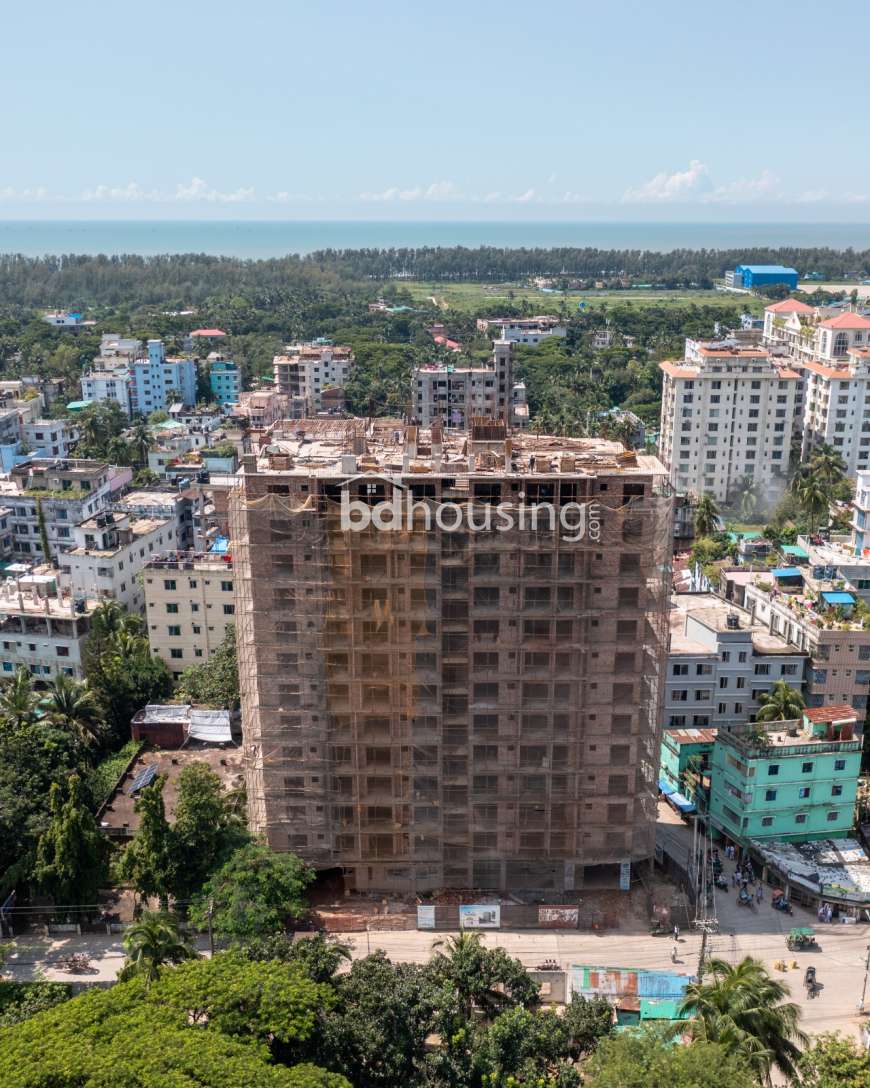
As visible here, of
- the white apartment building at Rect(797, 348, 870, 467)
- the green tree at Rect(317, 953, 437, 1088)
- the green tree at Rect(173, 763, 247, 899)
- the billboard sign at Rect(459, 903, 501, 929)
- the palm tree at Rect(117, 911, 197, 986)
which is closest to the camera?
the green tree at Rect(317, 953, 437, 1088)

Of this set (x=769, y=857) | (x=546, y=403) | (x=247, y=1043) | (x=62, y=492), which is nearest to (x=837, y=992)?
(x=769, y=857)

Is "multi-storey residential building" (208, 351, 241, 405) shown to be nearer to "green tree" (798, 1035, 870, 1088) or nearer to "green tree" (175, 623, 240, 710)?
"green tree" (175, 623, 240, 710)

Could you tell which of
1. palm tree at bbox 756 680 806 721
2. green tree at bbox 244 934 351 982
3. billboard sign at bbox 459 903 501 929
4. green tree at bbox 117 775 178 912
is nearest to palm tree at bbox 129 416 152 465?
green tree at bbox 117 775 178 912

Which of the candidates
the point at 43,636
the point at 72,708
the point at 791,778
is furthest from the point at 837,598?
the point at 43,636

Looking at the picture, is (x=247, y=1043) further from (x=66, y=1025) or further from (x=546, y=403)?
(x=546, y=403)

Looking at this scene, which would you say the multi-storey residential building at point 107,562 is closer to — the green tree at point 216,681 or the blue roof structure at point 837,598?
the green tree at point 216,681

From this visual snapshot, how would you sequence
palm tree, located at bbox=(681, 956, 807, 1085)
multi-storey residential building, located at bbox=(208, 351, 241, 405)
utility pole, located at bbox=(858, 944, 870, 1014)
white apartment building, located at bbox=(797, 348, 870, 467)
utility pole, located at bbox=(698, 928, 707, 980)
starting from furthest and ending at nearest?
multi-storey residential building, located at bbox=(208, 351, 241, 405), white apartment building, located at bbox=(797, 348, 870, 467), utility pole, located at bbox=(858, 944, 870, 1014), utility pole, located at bbox=(698, 928, 707, 980), palm tree, located at bbox=(681, 956, 807, 1085)

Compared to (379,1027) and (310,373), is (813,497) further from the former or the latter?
(310,373)
